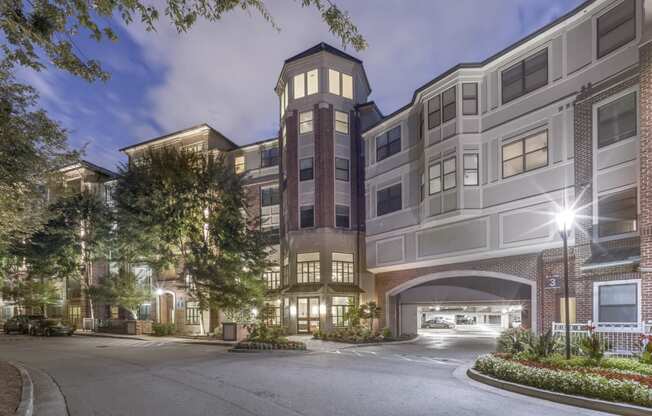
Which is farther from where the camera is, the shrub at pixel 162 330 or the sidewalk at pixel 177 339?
the shrub at pixel 162 330

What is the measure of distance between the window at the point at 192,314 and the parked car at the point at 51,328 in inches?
349

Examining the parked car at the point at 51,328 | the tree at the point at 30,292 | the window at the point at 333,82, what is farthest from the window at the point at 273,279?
the tree at the point at 30,292

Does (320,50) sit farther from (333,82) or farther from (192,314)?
(192,314)

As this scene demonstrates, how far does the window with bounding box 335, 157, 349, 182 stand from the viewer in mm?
32656

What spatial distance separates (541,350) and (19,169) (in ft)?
50.1

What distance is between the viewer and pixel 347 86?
110ft

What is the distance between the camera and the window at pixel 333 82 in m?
32.8

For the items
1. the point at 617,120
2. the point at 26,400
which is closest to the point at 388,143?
the point at 617,120

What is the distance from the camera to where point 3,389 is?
10.9 metres

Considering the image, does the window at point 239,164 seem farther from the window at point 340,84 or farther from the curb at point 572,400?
the curb at point 572,400

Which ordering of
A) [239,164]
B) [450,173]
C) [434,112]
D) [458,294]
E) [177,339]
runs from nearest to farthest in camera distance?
[450,173], [434,112], [458,294], [177,339], [239,164]

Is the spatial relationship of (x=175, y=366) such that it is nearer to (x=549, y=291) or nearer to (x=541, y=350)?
(x=541, y=350)

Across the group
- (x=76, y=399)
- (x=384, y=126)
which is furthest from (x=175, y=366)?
(x=384, y=126)

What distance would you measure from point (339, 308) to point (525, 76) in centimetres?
1830
